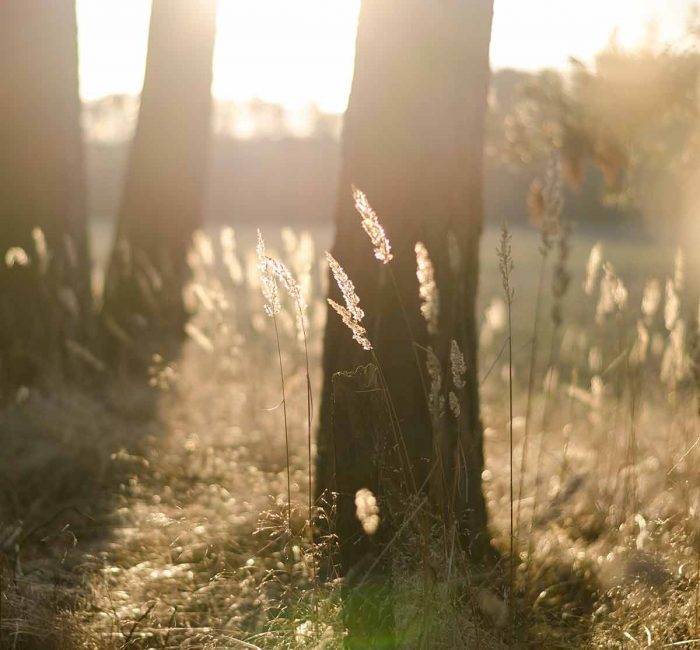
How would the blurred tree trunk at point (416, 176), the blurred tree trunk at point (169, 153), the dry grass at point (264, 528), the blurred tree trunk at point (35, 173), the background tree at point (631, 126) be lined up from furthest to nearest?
the background tree at point (631, 126) < the blurred tree trunk at point (169, 153) < the blurred tree trunk at point (35, 173) < the blurred tree trunk at point (416, 176) < the dry grass at point (264, 528)

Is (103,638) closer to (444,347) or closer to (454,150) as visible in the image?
(444,347)

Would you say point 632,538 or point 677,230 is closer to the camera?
point 632,538

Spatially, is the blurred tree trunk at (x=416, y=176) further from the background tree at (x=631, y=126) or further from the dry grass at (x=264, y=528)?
the background tree at (x=631, y=126)

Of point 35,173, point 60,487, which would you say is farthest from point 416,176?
point 35,173

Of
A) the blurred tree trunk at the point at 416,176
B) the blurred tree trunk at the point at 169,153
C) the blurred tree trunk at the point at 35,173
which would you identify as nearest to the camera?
the blurred tree trunk at the point at 416,176

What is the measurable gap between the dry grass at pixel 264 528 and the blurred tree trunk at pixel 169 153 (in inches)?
71.2

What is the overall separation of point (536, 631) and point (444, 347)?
116cm

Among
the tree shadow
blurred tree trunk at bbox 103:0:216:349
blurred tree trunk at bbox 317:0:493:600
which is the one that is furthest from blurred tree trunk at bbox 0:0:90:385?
blurred tree trunk at bbox 317:0:493:600

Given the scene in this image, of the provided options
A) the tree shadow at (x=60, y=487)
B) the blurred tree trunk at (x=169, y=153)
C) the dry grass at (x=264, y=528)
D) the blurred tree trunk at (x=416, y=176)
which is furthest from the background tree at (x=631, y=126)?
the blurred tree trunk at (x=416, y=176)

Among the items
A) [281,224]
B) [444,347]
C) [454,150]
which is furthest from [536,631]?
[281,224]

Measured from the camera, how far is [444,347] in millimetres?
3459

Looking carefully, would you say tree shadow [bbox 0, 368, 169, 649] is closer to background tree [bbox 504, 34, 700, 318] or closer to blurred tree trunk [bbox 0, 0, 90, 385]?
blurred tree trunk [bbox 0, 0, 90, 385]

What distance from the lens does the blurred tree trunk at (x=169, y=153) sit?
7.58 metres

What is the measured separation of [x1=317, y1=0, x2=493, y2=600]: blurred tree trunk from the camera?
339 cm
